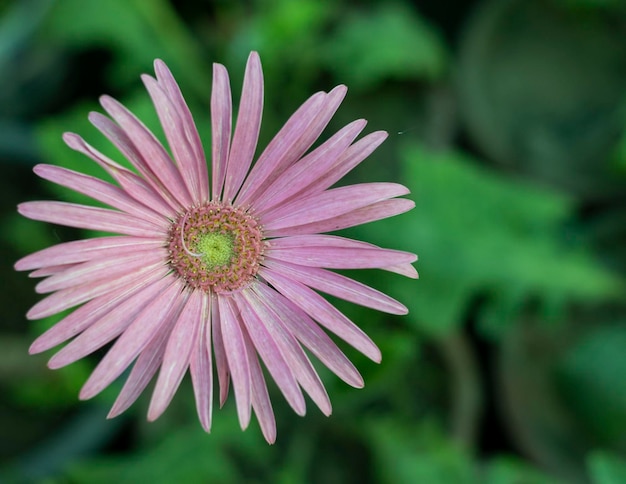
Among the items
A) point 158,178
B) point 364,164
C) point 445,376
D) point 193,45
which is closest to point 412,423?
point 445,376

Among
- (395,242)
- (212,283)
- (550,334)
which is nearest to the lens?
(212,283)

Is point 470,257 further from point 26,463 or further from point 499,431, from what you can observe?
point 26,463

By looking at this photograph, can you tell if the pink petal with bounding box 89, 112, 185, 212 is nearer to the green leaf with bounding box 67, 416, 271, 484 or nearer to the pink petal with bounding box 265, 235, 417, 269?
the pink petal with bounding box 265, 235, 417, 269

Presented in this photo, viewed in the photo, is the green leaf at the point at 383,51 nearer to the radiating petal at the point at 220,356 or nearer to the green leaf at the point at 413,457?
the green leaf at the point at 413,457

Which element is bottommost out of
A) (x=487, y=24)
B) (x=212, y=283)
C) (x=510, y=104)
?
(x=212, y=283)

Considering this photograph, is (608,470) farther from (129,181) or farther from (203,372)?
(129,181)

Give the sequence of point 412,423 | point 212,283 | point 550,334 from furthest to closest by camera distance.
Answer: point 550,334, point 412,423, point 212,283

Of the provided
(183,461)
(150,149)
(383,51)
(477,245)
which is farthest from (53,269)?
(383,51)

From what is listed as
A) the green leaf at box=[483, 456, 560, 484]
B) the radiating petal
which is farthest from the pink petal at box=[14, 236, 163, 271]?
the green leaf at box=[483, 456, 560, 484]
